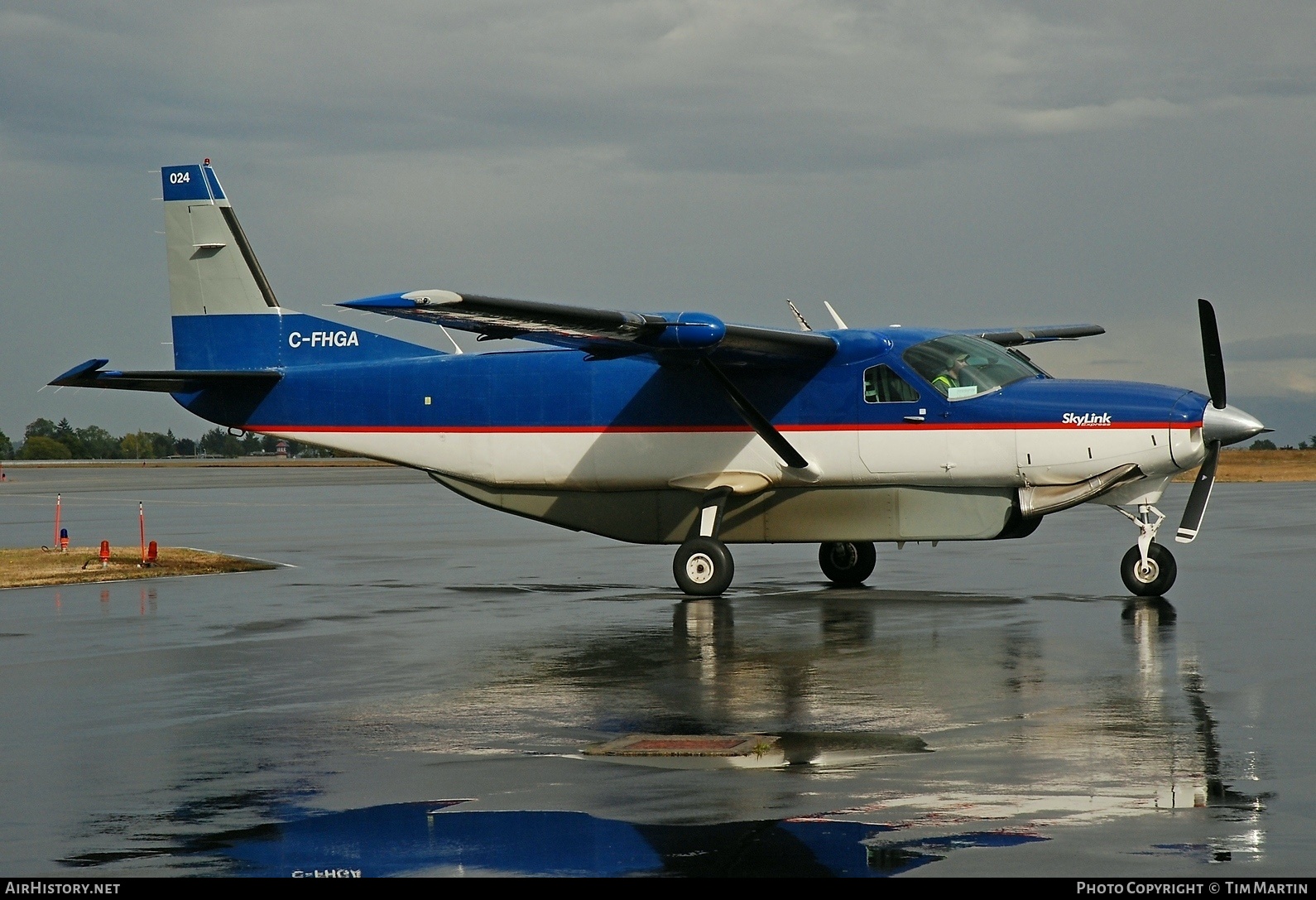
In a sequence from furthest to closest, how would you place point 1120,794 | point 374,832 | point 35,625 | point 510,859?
point 35,625 < point 1120,794 < point 374,832 < point 510,859

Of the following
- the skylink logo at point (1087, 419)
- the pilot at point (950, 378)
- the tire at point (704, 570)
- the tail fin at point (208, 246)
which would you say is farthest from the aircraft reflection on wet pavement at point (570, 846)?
the tail fin at point (208, 246)

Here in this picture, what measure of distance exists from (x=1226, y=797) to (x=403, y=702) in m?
5.55

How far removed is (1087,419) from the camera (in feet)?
53.8

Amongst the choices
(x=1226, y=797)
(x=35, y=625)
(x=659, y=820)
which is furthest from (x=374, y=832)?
(x=35, y=625)

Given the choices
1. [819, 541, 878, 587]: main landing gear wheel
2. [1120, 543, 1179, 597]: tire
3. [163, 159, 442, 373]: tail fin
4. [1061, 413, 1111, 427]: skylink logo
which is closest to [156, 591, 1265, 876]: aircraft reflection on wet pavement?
[1120, 543, 1179, 597]: tire

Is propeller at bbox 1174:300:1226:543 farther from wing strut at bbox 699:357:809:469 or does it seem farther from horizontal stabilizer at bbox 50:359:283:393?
horizontal stabilizer at bbox 50:359:283:393

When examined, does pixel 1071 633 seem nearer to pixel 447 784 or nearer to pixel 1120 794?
pixel 1120 794

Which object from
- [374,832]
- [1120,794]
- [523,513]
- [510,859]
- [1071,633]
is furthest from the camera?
[523,513]

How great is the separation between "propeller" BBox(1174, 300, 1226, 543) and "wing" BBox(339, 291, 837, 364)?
4.28m

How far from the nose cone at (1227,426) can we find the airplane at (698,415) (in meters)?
0.03

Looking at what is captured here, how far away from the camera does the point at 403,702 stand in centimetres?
1005

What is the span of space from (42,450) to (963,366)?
18690 cm

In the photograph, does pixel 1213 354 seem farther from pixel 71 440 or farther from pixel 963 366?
pixel 71 440

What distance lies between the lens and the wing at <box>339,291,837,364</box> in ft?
47.4
